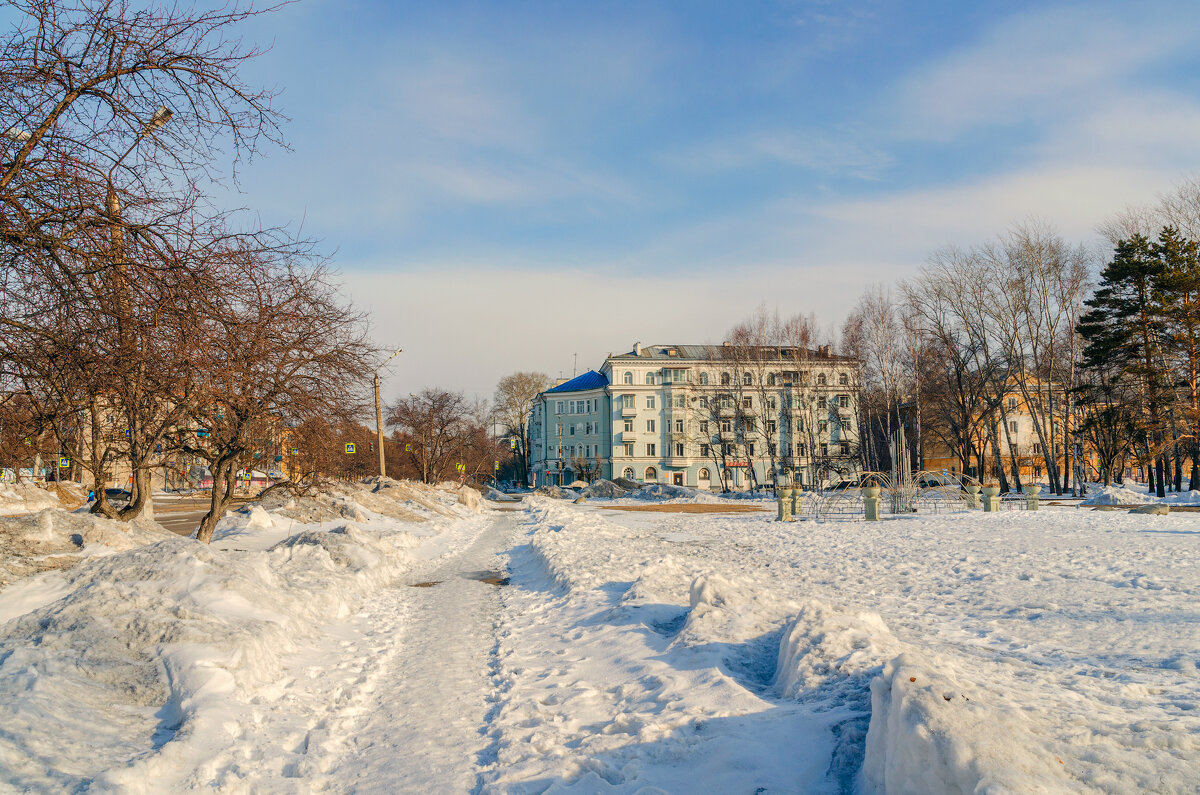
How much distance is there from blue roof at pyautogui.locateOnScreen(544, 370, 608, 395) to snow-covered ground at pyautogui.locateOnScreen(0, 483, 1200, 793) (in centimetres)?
7360

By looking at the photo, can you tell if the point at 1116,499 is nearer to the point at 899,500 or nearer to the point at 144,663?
the point at 899,500

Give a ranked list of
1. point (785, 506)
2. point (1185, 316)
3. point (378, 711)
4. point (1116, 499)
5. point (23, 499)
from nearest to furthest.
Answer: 1. point (378, 711)
2. point (785, 506)
3. point (23, 499)
4. point (1116, 499)
5. point (1185, 316)

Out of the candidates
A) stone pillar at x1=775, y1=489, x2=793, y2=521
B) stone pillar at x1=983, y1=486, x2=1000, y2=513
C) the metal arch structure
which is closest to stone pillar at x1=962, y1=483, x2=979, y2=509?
the metal arch structure

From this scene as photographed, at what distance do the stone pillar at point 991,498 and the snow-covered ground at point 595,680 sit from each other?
13.8 meters

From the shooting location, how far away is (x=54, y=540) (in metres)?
10.2

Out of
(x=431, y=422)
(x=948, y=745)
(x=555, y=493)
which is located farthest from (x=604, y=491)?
(x=948, y=745)

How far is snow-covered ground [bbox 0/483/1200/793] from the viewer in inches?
159

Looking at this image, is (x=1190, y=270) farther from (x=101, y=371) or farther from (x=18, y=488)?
(x=18, y=488)

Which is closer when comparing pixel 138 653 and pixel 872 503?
pixel 138 653

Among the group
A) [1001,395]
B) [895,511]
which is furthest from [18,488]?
[1001,395]

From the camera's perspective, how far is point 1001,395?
42.6 metres

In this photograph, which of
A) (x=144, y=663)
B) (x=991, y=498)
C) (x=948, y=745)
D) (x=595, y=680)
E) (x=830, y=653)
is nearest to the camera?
(x=948, y=745)

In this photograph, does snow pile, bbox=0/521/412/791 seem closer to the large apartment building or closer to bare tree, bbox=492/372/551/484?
the large apartment building

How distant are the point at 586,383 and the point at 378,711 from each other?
81.2 m
